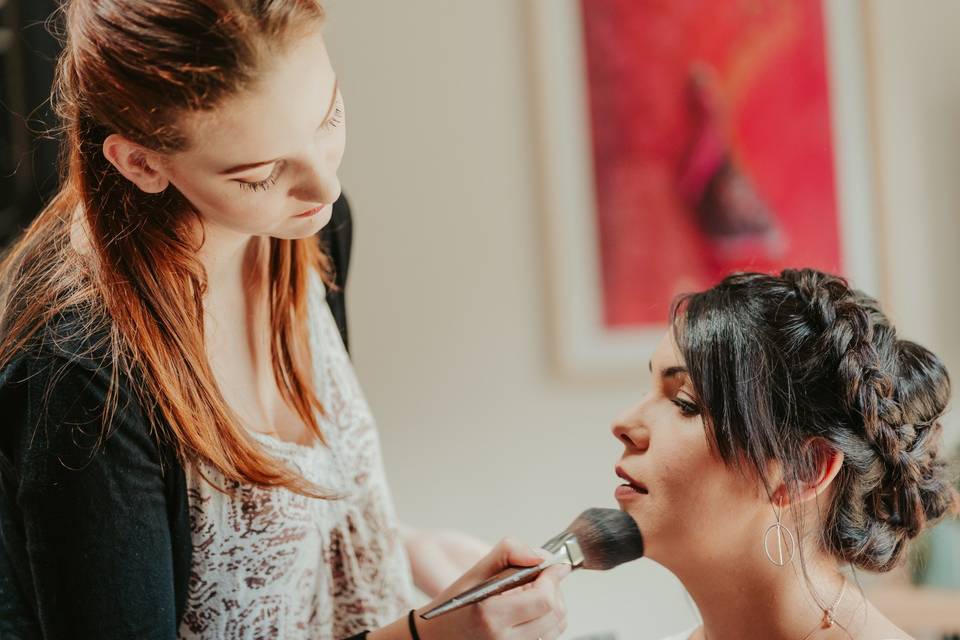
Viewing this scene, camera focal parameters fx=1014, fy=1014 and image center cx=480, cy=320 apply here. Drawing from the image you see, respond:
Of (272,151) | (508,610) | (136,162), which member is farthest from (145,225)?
(508,610)

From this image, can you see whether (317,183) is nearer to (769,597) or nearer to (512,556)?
(512,556)

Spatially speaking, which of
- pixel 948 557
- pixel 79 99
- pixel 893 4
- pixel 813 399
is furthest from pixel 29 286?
pixel 893 4

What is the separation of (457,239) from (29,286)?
1.37 meters

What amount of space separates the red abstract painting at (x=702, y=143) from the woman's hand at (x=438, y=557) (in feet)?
3.54

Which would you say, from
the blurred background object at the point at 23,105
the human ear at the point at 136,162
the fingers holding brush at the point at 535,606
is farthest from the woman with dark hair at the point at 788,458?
the blurred background object at the point at 23,105

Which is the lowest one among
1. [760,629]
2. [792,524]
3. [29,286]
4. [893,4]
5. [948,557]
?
[948,557]

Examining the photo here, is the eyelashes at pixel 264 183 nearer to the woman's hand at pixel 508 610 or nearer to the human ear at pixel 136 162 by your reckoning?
the human ear at pixel 136 162

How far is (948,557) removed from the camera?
2111 millimetres

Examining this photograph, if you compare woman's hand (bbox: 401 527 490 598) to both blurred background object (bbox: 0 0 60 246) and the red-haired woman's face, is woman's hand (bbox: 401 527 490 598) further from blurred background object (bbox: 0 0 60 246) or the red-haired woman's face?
blurred background object (bbox: 0 0 60 246)

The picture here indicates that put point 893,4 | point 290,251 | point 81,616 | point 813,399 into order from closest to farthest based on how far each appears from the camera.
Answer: point 81,616 < point 813,399 < point 290,251 < point 893,4

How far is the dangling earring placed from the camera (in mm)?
1163

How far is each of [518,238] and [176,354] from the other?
4.58 feet

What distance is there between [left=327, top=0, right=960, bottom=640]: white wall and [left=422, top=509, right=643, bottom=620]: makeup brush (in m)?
1.21

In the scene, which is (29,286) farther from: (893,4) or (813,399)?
(893,4)
